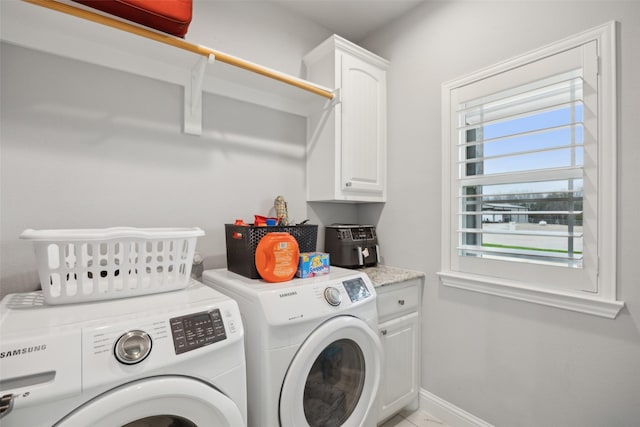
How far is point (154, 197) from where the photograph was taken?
1.57 metres

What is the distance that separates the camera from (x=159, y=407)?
0.84 m

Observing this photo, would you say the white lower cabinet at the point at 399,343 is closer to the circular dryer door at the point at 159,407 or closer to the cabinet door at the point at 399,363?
the cabinet door at the point at 399,363

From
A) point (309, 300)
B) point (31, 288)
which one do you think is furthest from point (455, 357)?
point (31, 288)

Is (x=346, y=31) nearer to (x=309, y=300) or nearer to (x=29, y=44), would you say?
(x=29, y=44)

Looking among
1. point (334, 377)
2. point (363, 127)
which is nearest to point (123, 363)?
point (334, 377)

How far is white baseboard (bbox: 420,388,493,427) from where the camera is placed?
173 centimetres

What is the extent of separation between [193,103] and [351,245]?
1.26 meters

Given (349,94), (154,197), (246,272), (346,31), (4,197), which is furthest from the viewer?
(346,31)

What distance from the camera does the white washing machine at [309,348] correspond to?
115cm

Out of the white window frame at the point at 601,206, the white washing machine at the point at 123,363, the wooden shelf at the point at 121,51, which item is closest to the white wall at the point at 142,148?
the wooden shelf at the point at 121,51

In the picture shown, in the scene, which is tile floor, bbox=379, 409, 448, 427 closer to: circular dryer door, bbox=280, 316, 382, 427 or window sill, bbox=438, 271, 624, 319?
circular dryer door, bbox=280, 316, 382, 427

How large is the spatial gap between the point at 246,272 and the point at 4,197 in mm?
1022

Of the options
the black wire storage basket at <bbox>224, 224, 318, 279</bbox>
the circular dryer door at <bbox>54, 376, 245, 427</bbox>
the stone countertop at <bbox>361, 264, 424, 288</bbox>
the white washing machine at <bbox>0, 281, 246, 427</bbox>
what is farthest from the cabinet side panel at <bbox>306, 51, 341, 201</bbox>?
the circular dryer door at <bbox>54, 376, 245, 427</bbox>

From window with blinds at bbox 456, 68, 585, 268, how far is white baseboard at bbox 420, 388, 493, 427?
94cm
